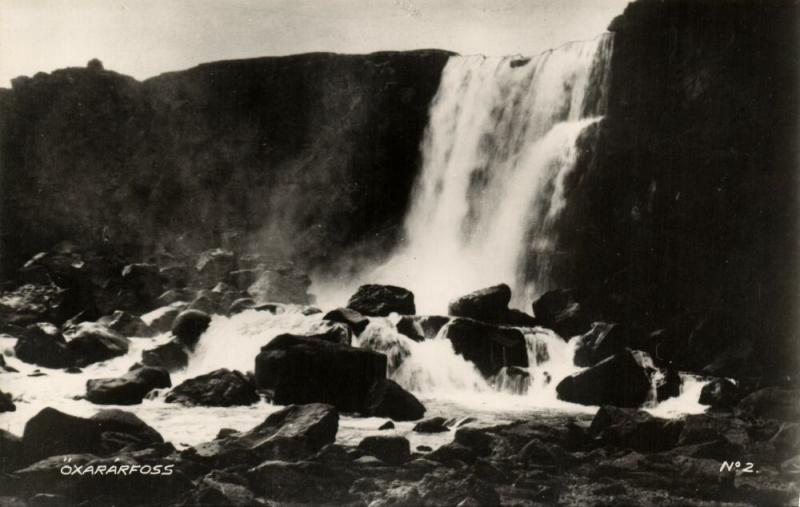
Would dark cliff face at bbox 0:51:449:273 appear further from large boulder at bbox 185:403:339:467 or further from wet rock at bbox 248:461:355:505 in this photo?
wet rock at bbox 248:461:355:505

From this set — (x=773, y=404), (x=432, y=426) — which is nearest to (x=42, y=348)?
(x=432, y=426)

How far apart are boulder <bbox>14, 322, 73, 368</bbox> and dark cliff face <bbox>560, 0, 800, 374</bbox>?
28.8ft

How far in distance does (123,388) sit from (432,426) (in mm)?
3874

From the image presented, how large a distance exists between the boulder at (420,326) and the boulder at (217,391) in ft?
10.1

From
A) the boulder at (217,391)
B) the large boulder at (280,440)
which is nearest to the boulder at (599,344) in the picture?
the large boulder at (280,440)

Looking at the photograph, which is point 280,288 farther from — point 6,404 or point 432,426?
point 432,426

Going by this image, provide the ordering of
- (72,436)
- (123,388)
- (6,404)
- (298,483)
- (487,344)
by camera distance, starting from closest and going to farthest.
→ (298,483) < (72,436) < (6,404) < (123,388) < (487,344)

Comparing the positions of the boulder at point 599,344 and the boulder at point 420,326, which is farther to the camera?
the boulder at point 420,326

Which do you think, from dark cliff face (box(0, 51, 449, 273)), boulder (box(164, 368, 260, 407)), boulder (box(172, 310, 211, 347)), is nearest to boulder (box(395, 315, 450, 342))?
boulder (box(164, 368, 260, 407))

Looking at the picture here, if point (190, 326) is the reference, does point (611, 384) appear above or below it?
below

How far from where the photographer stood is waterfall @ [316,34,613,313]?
1567 centimetres

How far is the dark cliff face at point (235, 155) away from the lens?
21812mm

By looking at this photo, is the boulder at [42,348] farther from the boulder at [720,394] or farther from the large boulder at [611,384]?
the boulder at [720,394]

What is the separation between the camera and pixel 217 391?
9.66 metres
